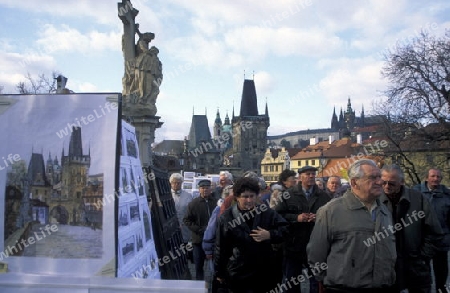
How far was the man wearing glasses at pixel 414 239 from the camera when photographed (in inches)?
173

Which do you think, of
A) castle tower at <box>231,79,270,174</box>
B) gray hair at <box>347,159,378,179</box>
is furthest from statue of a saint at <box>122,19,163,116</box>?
castle tower at <box>231,79,270,174</box>

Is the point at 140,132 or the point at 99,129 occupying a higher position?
the point at 140,132

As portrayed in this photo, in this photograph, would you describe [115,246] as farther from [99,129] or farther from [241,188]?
[241,188]

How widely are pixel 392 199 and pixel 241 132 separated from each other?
10788 cm

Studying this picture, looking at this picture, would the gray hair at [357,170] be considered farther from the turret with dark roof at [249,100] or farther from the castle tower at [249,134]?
the turret with dark roof at [249,100]

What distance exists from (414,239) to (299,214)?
62.2 inches

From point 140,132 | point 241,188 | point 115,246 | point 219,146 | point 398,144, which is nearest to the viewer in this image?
point 115,246

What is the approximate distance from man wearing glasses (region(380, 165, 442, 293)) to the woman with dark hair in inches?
46.9

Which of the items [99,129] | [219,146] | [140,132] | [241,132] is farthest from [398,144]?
[219,146]

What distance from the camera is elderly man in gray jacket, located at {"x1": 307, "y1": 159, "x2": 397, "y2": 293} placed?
11.3ft

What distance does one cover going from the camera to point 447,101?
2209 cm

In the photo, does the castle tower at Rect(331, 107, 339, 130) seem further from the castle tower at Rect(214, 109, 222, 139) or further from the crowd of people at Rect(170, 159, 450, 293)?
the crowd of people at Rect(170, 159, 450, 293)

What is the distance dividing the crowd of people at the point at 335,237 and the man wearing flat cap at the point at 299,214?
0.5 inches

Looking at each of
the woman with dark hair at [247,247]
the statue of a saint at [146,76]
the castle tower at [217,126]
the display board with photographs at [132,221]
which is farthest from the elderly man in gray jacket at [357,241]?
the castle tower at [217,126]
